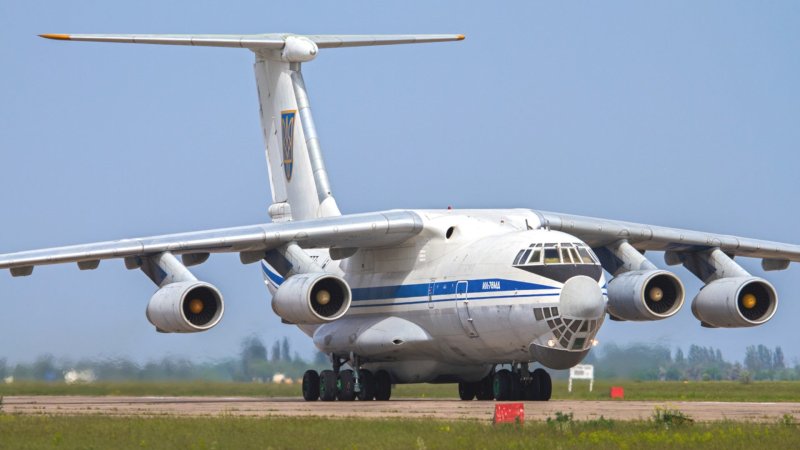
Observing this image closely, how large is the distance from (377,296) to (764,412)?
672 cm

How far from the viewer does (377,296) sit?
2064 cm

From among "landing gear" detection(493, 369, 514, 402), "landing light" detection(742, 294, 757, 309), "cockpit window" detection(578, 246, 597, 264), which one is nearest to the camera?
"cockpit window" detection(578, 246, 597, 264)

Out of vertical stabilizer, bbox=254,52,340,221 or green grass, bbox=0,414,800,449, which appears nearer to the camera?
green grass, bbox=0,414,800,449

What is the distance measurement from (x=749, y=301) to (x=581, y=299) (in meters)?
4.22

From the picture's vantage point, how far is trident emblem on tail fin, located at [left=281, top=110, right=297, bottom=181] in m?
24.0

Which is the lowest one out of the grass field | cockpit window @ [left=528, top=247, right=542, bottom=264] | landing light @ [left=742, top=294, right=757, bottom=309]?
the grass field

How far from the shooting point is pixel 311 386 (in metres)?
21.3

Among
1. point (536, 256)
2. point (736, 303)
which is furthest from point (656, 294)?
point (536, 256)

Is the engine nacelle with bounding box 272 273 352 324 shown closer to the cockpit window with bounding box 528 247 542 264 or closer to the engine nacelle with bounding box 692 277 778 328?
the cockpit window with bounding box 528 247 542 264

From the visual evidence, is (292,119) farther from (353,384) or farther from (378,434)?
(378,434)

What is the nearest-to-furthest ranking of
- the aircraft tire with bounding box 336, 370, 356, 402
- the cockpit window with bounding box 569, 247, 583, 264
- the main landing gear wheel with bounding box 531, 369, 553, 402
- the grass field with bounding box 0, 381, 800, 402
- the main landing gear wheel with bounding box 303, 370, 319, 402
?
the cockpit window with bounding box 569, 247, 583, 264
the main landing gear wheel with bounding box 531, 369, 553, 402
the aircraft tire with bounding box 336, 370, 356, 402
the main landing gear wheel with bounding box 303, 370, 319, 402
the grass field with bounding box 0, 381, 800, 402

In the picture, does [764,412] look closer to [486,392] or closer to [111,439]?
[486,392]

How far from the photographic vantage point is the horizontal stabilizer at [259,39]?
70.8 ft

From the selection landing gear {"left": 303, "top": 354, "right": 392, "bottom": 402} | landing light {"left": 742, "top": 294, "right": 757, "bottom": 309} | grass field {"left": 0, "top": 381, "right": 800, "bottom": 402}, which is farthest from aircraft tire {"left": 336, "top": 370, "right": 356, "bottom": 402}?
landing light {"left": 742, "top": 294, "right": 757, "bottom": 309}
